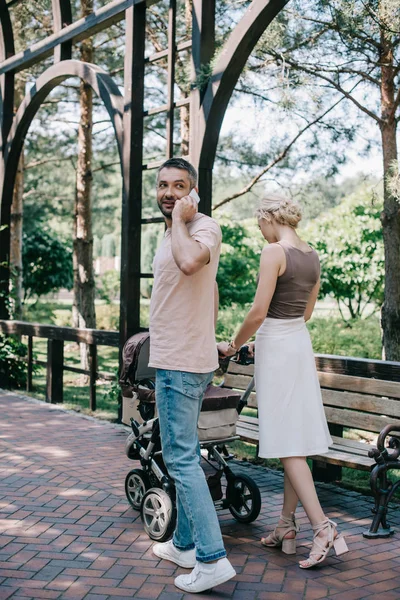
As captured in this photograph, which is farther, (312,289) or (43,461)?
(43,461)

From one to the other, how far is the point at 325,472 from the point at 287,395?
1.76 meters

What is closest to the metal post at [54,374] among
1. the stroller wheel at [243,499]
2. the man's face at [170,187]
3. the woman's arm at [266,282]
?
the stroller wheel at [243,499]

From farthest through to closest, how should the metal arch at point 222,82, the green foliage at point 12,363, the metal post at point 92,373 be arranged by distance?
the green foliage at point 12,363 < the metal post at point 92,373 < the metal arch at point 222,82

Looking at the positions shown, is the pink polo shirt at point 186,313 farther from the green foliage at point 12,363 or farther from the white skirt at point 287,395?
the green foliage at point 12,363

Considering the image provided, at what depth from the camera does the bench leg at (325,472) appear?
209 inches

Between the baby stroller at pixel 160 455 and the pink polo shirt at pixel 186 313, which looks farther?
the baby stroller at pixel 160 455

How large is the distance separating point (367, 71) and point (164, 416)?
5.67 m

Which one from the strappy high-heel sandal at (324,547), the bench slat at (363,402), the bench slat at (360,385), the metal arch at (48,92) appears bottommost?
the strappy high-heel sandal at (324,547)

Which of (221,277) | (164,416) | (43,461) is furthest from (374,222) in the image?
(164,416)

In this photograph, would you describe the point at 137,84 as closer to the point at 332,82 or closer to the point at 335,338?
the point at 332,82

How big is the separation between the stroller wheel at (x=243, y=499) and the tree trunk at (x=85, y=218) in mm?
7910

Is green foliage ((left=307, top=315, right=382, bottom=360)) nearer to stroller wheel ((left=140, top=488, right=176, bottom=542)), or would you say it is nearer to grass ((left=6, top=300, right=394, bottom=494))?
grass ((left=6, top=300, right=394, bottom=494))

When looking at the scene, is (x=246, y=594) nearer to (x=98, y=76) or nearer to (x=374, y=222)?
(x=98, y=76)

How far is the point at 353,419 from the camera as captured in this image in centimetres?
487
